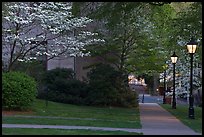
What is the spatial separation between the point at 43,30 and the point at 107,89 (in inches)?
233

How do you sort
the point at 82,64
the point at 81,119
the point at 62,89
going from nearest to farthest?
the point at 81,119 → the point at 62,89 → the point at 82,64

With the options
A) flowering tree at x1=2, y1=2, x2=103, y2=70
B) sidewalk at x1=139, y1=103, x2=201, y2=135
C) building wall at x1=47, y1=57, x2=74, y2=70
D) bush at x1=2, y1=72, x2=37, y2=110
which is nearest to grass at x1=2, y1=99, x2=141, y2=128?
sidewalk at x1=139, y1=103, x2=201, y2=135

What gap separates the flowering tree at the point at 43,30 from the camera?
31516 millimetres

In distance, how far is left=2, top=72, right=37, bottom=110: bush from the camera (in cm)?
2388

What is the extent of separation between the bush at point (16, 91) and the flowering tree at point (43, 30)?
6340 mm

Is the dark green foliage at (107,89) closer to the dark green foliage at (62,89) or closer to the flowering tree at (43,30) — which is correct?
Answer: the dark green foliage at (62,89)

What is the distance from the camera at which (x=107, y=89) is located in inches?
1379

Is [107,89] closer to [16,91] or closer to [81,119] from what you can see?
[16,91]

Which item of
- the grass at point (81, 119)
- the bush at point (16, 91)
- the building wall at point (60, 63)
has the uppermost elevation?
the building wall at point (60, 63)

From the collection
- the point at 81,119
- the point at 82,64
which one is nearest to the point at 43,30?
the point at 81,119

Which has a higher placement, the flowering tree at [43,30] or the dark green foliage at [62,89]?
the flowering tree at [43,30]

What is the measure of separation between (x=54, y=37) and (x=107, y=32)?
25.8ft

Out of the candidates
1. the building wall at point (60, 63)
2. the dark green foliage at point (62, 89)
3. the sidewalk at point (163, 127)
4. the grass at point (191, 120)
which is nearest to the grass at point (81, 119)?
the sidewalk at point (163, 127)

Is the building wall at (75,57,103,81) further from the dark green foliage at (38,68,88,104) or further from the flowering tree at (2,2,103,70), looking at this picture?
the flowering tree at (2,2,103,70)
